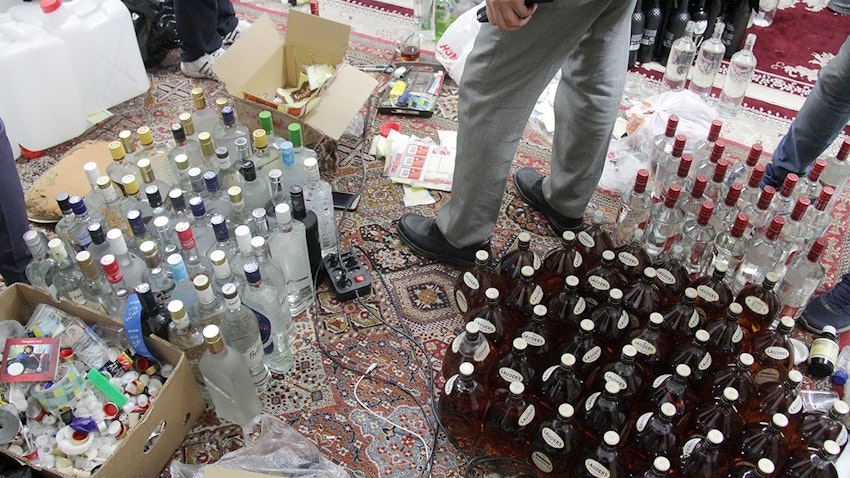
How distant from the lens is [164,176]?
172cm

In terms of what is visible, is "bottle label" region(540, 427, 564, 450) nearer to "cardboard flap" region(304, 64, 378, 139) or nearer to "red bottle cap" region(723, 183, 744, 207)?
"red bottle cap" region(723, 183, 744, 207)

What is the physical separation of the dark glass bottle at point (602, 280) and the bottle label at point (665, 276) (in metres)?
0.08

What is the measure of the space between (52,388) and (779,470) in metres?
1.38

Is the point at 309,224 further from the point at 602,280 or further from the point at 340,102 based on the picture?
the point at 602,280

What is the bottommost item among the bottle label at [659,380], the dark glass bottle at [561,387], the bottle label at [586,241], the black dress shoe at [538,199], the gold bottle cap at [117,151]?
the black dress shoe at [538,199]

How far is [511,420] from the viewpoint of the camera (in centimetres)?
128

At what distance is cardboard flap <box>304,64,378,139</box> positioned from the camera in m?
1.89

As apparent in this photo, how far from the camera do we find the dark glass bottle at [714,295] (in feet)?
4.60

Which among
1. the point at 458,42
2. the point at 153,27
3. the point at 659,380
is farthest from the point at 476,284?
the point at 153,27

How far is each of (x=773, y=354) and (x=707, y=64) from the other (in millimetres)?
1443

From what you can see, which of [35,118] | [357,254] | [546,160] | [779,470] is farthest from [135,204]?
[779,470]

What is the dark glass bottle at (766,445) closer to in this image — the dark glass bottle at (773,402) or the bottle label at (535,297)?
the dark glass bottle at (773,402)

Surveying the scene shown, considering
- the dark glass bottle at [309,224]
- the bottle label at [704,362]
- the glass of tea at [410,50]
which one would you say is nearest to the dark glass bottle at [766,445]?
the bottle label at [704,362]

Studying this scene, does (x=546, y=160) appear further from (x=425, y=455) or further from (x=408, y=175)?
(x=425, y=455)
